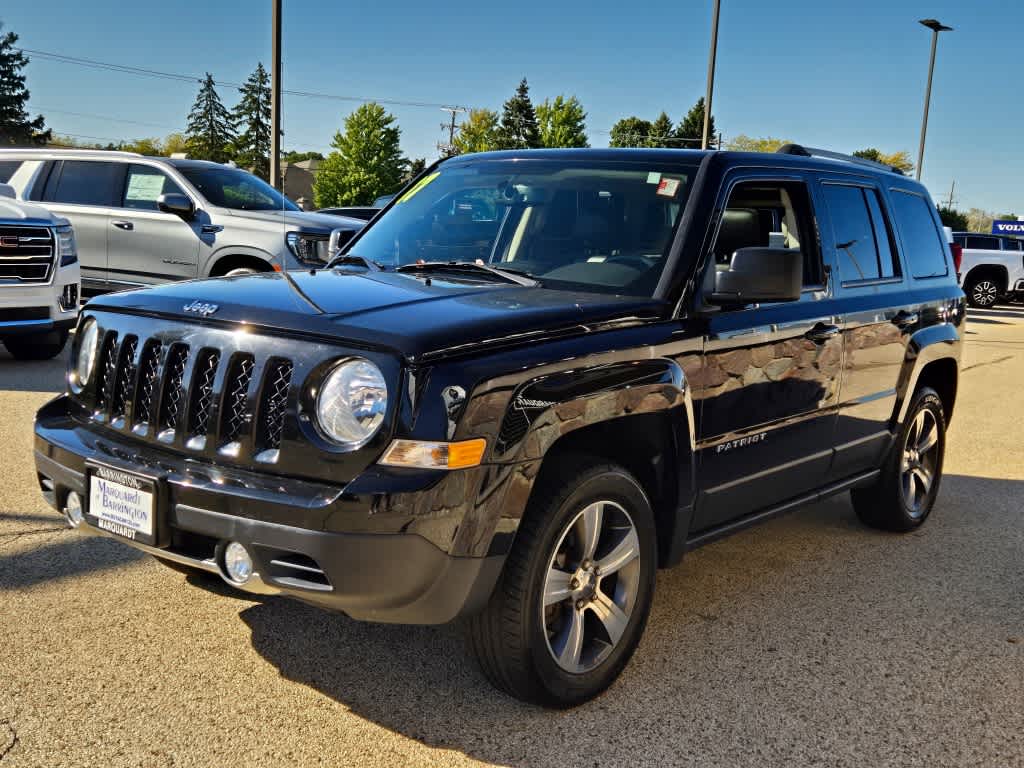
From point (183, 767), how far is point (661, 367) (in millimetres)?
1897

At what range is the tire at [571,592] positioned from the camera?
315 cm

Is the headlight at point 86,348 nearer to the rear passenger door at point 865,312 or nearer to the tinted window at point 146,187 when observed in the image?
the rear passenger door at point 865,312

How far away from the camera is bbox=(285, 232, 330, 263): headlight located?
422 inches

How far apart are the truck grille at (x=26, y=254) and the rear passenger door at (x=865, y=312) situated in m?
6.96

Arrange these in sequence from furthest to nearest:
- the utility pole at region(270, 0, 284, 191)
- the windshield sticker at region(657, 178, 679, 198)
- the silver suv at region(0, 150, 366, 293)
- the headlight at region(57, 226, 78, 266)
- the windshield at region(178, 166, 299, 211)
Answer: the utility pole at region(270, 0, 284, 191), the windshield at region(178, 166, 299, 211), the silver suv at region(0, 150, 366, 293), the headlight at region(57, 226, 78, 266), the windshield sticker at region(657, 178, 679, 198)

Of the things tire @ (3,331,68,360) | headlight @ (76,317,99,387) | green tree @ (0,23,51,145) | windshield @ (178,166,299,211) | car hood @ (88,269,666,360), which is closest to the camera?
car hood @ (88,269,666,360)

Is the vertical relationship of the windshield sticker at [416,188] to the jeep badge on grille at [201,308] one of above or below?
above

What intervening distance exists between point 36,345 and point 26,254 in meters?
1.12

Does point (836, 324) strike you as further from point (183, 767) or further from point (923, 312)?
point (183, 767)

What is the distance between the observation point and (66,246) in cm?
942

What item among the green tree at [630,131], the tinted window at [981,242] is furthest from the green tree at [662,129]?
the tinted window at [981,242]

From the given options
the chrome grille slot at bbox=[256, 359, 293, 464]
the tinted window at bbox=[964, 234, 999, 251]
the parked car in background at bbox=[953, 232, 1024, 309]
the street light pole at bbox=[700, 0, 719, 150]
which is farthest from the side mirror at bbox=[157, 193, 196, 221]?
the tinted window at bbox=[964, 234, 999, 251]

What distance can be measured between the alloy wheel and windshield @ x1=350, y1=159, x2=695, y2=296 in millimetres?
865

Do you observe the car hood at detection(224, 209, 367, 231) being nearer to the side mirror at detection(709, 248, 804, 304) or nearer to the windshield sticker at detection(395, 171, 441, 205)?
the windshield sticker at detection(395, 171, 441, 205)
